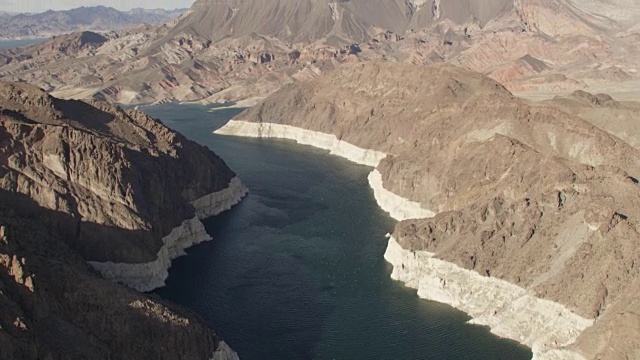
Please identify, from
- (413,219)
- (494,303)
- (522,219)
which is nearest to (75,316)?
(494,303)

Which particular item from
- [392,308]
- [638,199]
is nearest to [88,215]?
[392,308]

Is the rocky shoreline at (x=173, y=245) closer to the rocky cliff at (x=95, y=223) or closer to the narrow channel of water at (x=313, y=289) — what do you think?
the rocky cliff at (x=95, y=223)

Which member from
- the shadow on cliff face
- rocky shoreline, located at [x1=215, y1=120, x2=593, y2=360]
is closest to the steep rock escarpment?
rocky shoreline, located at [x1=215, y1=120, x2=593, y2=360]

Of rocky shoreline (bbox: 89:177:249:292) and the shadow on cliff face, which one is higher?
the shadow on cliff face

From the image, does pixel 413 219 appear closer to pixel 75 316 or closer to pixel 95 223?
pixel 95 223

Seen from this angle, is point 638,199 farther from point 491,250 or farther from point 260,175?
point 260,175

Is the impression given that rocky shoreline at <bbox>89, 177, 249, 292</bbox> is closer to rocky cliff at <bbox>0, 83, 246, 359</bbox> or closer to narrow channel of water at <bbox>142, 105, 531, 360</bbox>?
rocky cliff at <bbox>0, 83, 246, 359</bbox>
